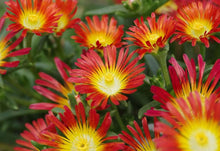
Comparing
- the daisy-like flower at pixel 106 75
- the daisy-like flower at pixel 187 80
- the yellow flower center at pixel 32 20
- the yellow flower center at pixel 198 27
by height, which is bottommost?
the daisy-like flower at pixel 187 80

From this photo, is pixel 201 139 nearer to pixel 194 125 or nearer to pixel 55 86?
pixel 194 125

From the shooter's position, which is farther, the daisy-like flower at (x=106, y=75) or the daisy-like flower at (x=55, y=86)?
the daisy-like flower at (x=55, y=86)

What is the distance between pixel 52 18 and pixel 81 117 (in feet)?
A: 0.83

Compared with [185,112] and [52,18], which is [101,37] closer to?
[52,18]

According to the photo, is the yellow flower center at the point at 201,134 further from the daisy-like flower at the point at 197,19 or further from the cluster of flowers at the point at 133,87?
the daisy-like flower at the point at 197,19

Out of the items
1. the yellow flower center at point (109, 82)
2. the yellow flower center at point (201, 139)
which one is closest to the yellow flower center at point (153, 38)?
the yellow flower center at point (109, 82)

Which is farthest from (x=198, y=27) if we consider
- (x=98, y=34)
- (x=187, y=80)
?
(x=98, y=34)

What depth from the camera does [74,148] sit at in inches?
26.6

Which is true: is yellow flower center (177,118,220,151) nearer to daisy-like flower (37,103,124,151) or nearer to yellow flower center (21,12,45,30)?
daisy-like flower (37,103,124,151)

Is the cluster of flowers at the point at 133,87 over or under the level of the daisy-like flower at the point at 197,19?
under

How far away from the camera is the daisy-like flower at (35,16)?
0.75 meters

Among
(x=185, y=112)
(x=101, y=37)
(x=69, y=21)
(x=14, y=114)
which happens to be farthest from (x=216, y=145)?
(x=14, y=114)

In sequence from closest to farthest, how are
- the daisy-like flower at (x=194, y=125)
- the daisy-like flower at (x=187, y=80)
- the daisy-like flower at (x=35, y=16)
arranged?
the daisy-like flower at (x=194, y=125) < the daisy-like flower at (x=187, y=80) < the daisy-like flower at (x=35, y=16)

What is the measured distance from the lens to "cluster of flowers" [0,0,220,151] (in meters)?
0.57
